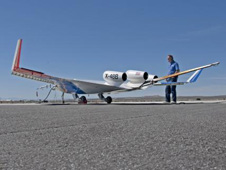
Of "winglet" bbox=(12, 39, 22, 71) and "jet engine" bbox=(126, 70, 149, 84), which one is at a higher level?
"winglet" bbox=(12, 39, 22, 71)

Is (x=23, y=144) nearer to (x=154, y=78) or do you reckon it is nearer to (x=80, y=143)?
(x=80, y=143)

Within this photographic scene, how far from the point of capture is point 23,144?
3244mm

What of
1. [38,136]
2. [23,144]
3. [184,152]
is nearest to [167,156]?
[184,152]

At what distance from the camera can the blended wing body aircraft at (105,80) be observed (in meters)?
18.1

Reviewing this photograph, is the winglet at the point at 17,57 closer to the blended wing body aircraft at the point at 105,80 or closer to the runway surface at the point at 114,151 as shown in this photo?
Result: the blended wing body aircraft at the point at 105,80

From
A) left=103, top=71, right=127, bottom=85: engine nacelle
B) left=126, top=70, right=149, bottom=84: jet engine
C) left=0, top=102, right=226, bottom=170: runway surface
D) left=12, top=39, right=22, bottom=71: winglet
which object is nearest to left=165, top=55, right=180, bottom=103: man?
left=126, top=70, right=149, bottom=84: jet engine

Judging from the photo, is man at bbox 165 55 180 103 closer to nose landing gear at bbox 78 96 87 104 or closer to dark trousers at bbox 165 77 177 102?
dark trousers at bbox 165 77 177 102

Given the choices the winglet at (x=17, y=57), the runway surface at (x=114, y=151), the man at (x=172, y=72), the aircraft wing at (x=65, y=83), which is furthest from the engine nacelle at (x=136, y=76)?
the runway surface at (x=114, y=151)

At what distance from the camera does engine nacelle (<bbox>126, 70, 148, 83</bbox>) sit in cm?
1831

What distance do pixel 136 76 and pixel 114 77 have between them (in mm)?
1637

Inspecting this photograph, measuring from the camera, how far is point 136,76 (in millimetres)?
18516

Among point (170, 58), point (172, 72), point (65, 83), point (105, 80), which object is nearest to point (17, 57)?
point (65, 83)

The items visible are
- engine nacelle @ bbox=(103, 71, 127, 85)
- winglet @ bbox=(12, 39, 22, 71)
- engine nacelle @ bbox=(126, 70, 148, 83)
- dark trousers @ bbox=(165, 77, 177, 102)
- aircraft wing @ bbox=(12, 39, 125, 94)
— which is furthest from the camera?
winglet @ bbox=(12, 39, 22, 71)

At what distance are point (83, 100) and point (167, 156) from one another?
18707 millimetres
